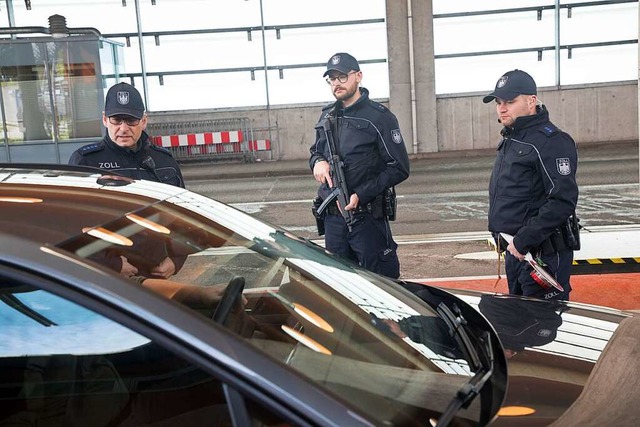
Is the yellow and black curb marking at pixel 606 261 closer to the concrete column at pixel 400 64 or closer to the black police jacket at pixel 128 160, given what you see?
the black police jacket at pixel 128 160

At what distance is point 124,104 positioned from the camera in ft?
13.4

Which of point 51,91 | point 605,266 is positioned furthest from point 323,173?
point 51,91

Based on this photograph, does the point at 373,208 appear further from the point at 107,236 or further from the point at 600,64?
the point at 600,64

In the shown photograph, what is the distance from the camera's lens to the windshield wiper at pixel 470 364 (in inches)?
62.2

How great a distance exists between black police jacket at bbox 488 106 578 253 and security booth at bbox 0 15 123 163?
389 inches

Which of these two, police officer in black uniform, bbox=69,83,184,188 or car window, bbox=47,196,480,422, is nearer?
car window, bbox=47,196,480,422

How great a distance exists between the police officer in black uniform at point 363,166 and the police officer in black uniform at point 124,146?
1192 mm

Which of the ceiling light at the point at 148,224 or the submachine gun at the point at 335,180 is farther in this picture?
the submachine gun at the point at 335,180

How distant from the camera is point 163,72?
60.1 ft

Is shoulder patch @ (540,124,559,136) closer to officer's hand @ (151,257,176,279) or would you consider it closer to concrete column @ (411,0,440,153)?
officer's hand @ (151,257,176,279)

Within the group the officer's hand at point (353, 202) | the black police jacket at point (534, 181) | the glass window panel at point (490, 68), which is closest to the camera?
the black police jacket at point (534, 181)

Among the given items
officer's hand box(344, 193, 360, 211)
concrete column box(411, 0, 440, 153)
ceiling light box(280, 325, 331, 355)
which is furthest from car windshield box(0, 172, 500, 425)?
concrete column box(411, 0, 440, 153)

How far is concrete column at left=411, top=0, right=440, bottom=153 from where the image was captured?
1769 centimetres

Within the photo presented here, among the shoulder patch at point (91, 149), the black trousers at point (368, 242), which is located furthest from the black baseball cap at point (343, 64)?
the shoulder patch at point (91, 149)
